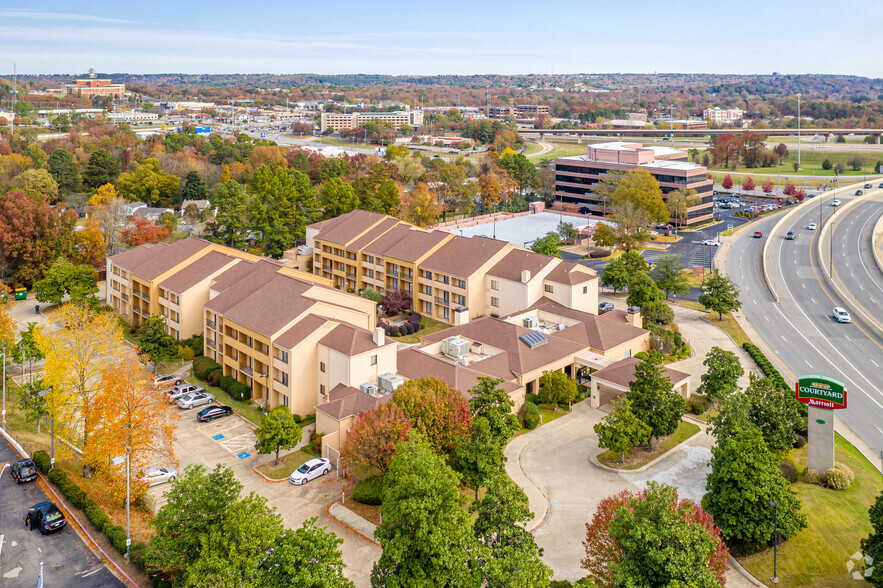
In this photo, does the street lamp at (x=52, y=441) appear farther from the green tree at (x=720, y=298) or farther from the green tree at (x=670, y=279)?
the green tree at (x=670, y=279)

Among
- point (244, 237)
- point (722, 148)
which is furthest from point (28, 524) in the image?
point (722, 148)

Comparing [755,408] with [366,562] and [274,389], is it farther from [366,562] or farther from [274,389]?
[274,389]

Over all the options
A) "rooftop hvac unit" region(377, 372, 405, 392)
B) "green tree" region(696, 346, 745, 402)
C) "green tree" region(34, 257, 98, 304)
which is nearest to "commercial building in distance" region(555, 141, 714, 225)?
"green tree" region(696, 346, 745, 402)

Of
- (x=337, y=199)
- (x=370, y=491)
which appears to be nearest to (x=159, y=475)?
(x=370, y=491)

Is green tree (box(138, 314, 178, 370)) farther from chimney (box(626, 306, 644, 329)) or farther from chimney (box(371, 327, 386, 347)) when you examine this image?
chimney (box(626, 306, 644, 329))

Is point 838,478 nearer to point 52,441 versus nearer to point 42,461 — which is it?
point 42,461

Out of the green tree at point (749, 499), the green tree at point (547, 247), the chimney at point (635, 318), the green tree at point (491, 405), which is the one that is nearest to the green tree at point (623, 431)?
the green tree at point (491, 405)
